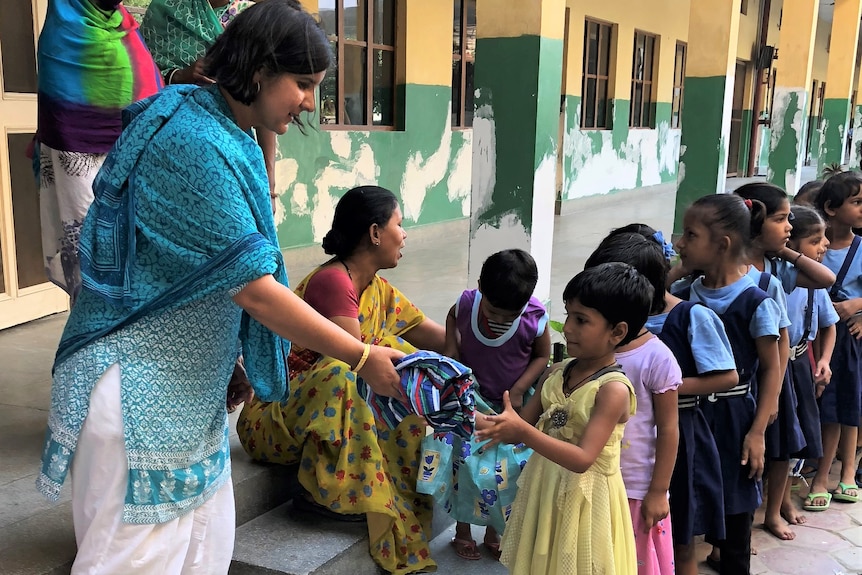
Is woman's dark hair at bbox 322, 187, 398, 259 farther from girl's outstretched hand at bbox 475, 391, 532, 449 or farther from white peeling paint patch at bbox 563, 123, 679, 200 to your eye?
white peeling paint patch at bbox 563, 123, 679, 200

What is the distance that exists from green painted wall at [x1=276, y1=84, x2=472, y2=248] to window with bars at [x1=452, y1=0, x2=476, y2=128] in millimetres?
251

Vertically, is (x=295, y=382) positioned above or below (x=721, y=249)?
below

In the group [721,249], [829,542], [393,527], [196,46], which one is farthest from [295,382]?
[829,542]

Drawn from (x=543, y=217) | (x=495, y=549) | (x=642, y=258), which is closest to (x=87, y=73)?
(x=642, y=258)

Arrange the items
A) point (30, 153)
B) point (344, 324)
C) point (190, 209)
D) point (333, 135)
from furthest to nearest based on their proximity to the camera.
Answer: point (333, 135)
point (30, 153)
point (344, 324)
point (190, 209)

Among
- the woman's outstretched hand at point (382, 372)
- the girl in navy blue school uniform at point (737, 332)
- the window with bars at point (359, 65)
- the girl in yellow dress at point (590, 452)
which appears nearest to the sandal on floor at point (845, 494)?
the girl in navy blue school uniform at point (737, 332)

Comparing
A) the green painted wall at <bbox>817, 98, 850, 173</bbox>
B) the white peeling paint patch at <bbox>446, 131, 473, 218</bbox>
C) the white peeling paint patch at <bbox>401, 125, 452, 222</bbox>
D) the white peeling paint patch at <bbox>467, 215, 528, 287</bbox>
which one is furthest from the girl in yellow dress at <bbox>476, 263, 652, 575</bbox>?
the green painted wall at <bbox>817, 98, 850, 173</bbox>

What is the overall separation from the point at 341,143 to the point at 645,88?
8.35 metres

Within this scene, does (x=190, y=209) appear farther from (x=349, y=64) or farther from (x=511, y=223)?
(x=349, y=64)

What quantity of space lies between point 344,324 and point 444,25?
6177 mm

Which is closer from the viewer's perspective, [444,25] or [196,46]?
[196,46]

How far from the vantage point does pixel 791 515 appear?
11.0 ft

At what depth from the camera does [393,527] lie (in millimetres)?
2469

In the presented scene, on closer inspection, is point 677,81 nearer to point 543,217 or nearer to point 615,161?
point 615,161
